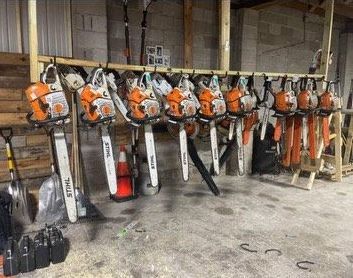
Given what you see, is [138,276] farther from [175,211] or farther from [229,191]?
[229,191]

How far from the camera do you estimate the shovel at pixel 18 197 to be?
2.79 m

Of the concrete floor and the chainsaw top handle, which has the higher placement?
the chainsaw top handle

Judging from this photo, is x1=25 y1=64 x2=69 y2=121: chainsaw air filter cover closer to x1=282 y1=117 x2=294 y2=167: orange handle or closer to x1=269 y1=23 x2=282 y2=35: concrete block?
x1=282 y1=117 x2=294 y2=167: orange handle

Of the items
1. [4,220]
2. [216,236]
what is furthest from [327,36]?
[4,220]

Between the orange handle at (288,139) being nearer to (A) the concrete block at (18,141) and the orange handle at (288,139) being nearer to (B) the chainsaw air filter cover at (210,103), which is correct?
(B) the chainsaw air filter cover at (210,103)

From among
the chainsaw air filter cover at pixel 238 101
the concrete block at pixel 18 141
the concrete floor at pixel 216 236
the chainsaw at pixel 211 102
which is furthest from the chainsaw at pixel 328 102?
the concrete block at pixel 18 141

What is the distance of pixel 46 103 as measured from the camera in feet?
6.33

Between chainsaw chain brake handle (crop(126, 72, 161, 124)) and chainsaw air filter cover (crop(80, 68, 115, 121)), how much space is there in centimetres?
17

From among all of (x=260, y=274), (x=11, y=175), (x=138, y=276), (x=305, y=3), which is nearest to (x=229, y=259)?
(x=260, y=274)

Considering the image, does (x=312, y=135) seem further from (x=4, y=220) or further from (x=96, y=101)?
(x=4, y=220)

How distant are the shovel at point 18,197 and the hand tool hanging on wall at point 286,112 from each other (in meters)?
2.44

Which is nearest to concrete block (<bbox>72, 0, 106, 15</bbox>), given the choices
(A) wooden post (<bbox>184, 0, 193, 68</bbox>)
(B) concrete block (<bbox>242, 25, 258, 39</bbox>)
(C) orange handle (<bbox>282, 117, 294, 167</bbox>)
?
(A) wooden post (<bbox>184, 0, 193, 68</bbox>)

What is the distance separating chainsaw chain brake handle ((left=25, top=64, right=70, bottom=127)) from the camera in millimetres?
1920

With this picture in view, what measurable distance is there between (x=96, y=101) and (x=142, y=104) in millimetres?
326
